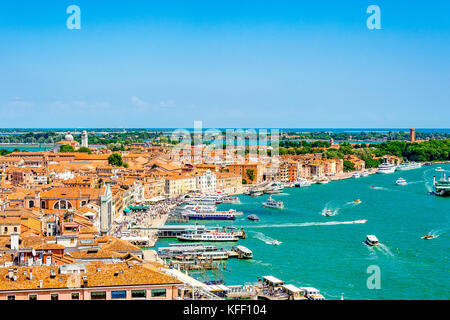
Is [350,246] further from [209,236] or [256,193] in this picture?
[256,193]

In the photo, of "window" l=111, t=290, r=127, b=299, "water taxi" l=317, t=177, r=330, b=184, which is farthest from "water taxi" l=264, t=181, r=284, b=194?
"window" l=111, t=290, r=127, b=299

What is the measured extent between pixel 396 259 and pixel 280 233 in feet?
8.46

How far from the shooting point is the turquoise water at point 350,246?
260 inches

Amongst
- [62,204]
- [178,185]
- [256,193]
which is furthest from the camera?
[256,193]

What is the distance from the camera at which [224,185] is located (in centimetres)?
1823

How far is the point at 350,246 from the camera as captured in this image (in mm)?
8836

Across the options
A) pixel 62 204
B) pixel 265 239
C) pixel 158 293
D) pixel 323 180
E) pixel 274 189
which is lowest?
pixel 323 180

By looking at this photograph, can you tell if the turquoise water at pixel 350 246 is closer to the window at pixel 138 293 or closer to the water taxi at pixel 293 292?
the water taxi at pixel 293 292

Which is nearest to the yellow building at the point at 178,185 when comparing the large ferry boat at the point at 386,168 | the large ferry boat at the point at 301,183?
the large ferry boat at the point at 301,183

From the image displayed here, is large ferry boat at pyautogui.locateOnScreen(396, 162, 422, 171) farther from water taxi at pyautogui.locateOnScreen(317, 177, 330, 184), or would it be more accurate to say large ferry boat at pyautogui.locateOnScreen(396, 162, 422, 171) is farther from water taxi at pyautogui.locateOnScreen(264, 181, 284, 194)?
water taxi at pyautogui.locateOnScreen(264, 181, 284, 194)

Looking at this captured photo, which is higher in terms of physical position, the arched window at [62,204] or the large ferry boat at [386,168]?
the arched window at [62,204]

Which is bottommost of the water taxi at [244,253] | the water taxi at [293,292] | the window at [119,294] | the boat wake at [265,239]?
the boat wake at [265,239]

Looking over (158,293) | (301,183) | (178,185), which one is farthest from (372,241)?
(301,183)

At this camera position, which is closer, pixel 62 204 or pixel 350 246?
pixel 350 246
